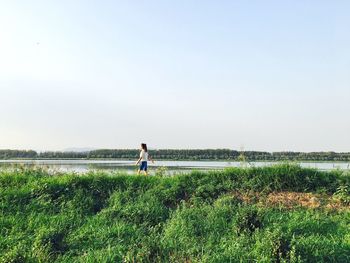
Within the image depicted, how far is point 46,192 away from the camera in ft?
36.9

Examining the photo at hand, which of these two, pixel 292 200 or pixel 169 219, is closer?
pixel 169 219

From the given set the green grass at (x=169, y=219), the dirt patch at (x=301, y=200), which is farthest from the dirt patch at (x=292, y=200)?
the green grass at (x=169, y=219)

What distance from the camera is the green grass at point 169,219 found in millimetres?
7309

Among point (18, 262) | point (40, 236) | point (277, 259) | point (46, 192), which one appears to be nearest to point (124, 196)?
point (46, 192)

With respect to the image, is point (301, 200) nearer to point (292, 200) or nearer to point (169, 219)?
point (292, 200)

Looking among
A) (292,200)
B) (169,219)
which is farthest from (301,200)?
(169,219)

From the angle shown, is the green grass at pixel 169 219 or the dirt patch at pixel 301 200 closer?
the green grass at pixel 169 219

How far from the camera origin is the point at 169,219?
9.55m

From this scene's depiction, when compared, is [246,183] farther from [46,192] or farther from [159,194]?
[46,192]

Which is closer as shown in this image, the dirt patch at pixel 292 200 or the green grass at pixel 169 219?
the green grass at pixel 169 219

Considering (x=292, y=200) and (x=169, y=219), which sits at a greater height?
(x=292, y=200)

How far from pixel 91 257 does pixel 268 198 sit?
5316 mm

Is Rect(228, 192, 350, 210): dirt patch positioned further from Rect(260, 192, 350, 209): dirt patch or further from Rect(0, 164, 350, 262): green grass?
Rect(0, 164, 350, 262): green grass

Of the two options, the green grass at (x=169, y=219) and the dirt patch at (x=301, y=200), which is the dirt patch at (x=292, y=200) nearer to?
the dirt patch at (x=301, y=200)
